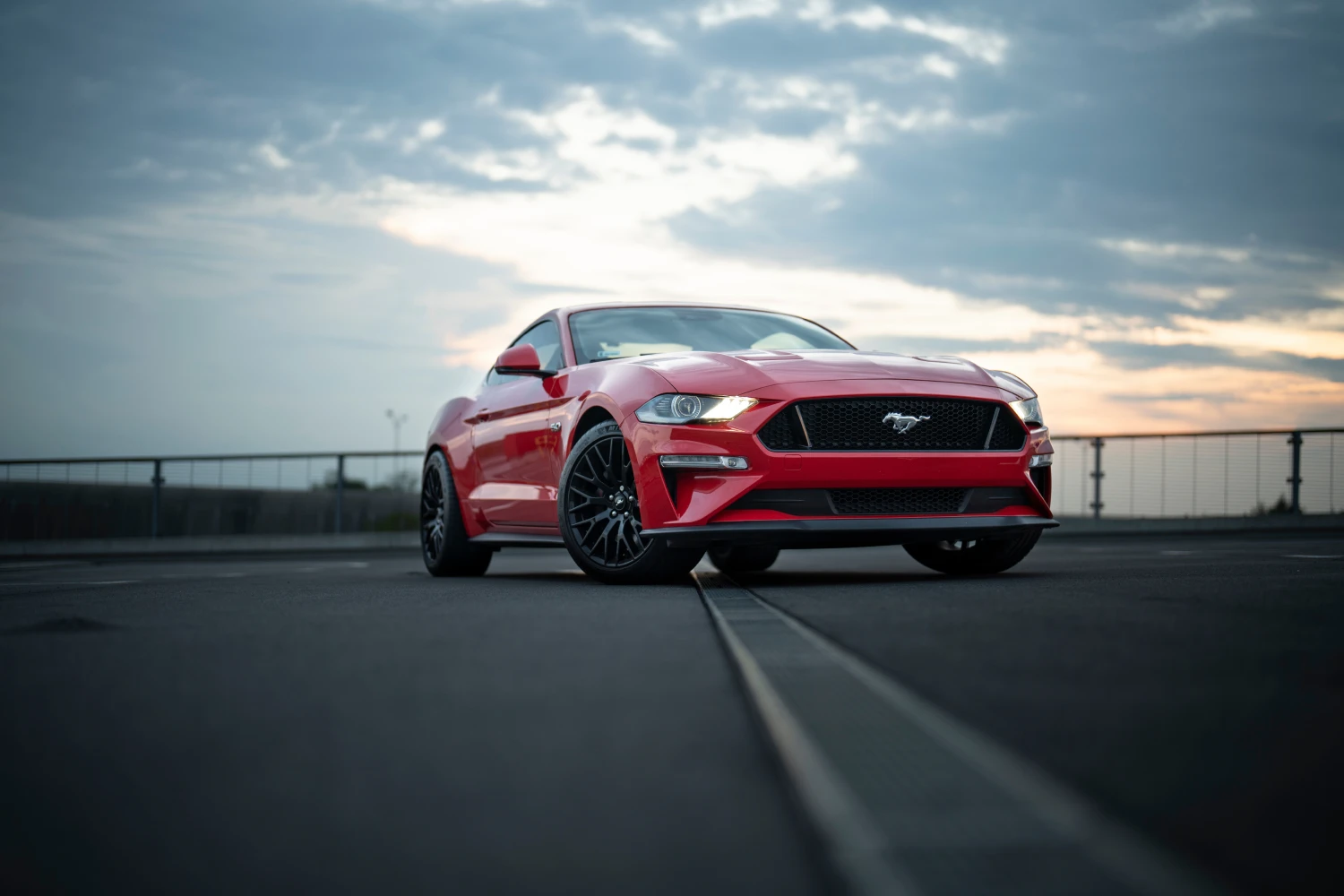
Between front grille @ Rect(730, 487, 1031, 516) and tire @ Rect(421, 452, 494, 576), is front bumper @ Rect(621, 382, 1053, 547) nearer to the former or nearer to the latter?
front grille @ Rect(730, 487, 1031, 516)

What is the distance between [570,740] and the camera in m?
2.21

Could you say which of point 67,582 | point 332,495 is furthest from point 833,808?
point 332,495

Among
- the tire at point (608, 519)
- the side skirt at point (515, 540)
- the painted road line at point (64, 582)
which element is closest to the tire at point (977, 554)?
the tire at point (608, 519)

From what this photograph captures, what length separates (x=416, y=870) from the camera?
1.55 metres

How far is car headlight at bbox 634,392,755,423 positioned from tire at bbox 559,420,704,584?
230 millimetres

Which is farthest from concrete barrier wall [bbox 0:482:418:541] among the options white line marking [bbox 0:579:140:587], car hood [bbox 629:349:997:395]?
car hood [bbox 629:349:997:395]

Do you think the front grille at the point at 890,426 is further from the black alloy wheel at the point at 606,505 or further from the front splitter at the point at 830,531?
the black alloy wheel at the point at 606,505

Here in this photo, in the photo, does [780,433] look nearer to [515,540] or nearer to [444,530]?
[515,540]

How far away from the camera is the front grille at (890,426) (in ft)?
18.7

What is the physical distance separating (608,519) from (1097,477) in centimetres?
1556

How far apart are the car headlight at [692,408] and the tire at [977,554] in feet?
5.07

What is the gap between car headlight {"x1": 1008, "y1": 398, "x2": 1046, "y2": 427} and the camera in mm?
6180

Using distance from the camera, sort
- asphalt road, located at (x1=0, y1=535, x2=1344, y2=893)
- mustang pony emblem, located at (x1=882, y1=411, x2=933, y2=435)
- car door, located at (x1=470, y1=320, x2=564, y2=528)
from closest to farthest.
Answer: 1. asphalt road, located at (x1=0, y1=535, x2=1344, y2=893)
2. mustang pony emblem, located at (x1=882, y1=411, x2=933, y2=435)
3. car door, located at (x1=470, y1=320, x2=564, y2=528)

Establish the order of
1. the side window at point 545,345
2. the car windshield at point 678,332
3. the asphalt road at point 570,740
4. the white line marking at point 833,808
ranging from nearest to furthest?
the white line marking at point 833,808 < the asphalt road at point 570,740 < the car windshield at point 678,332 < the side window at point 545,345
